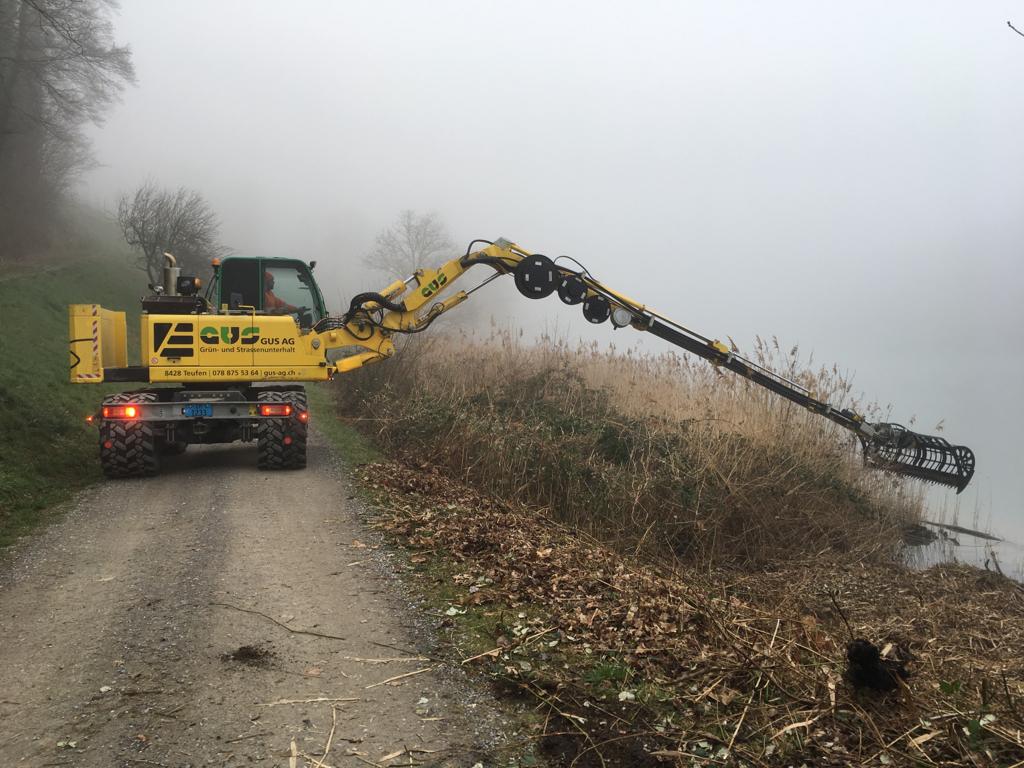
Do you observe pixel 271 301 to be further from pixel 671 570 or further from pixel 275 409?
pixel 671 570

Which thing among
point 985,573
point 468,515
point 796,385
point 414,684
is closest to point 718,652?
point 414,684

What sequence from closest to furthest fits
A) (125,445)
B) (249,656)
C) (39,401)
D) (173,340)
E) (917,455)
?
1. (249,656)
2. (125,445)
3. (173,340)
4. (917,455)
5. (39,401)

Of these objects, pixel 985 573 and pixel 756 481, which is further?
pixel 756 481

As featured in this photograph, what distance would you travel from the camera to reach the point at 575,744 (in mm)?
3334

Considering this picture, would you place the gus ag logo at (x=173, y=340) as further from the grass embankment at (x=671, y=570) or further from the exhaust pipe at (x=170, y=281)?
the grass embankment at (x=671, y=570)

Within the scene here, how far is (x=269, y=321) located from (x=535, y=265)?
11.5 feet

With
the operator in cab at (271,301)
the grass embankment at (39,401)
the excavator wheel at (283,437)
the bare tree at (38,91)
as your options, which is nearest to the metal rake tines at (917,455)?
the excavator wheel at (283,437)

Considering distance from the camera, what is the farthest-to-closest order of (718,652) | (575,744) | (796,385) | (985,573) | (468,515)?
(796,385)
(985,573)
(468,515)
(718,652)
(575,744)

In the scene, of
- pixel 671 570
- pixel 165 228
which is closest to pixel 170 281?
pixel 671 570

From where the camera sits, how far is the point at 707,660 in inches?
151

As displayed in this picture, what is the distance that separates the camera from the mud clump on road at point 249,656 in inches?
164

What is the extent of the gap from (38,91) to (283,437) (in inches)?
1219

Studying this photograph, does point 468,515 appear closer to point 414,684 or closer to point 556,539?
point 556,539

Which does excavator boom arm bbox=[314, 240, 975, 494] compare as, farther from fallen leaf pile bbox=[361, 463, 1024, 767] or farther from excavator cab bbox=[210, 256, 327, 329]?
fallen leaf pile bbox=[361, 463, 1024, 767]
